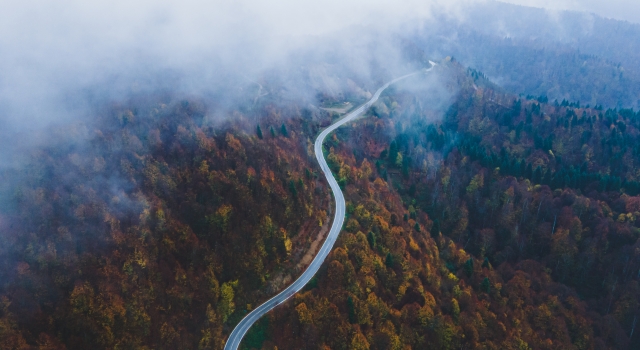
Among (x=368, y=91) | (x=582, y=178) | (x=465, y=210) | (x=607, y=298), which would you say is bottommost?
(x=607, y=298)

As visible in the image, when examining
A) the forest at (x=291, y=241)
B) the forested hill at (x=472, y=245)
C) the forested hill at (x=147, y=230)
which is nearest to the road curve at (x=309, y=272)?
the forest at (x=291, y=241)

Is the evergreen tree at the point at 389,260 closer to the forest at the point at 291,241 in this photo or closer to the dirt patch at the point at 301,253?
the forest at the point at 291,241

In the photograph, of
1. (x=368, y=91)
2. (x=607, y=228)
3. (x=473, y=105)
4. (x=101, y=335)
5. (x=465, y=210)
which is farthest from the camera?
(x=473, y=105)

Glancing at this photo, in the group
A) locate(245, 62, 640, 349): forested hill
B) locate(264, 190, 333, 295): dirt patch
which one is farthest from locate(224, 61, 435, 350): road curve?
locate(245, 62, 640, 349): forested hill

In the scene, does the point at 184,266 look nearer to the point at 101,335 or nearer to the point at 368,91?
the point at 101,335

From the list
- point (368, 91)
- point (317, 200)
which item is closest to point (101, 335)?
point (317, 200)

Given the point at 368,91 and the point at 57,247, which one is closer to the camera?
the point at 57,247

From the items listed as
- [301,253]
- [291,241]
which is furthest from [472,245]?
[291,241]

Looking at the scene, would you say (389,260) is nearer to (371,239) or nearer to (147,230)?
(371,239)

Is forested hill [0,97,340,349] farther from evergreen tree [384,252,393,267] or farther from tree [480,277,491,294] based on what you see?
tree [480,277,491,294]

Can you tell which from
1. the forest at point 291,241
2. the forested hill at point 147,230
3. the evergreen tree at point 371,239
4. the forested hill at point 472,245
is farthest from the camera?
the evergreen tree at point 371,239

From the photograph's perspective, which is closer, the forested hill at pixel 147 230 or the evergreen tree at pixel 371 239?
the forested hill at pixel 147 230
